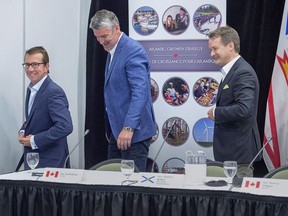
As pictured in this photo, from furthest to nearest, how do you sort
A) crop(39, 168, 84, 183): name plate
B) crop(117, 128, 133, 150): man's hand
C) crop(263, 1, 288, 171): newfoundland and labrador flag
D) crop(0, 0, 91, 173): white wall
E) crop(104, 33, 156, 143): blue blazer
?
crop(0, 0, 91, 173): white wall
crop(263, 1, 288, 171): newfoundland and labrador flag
crop(104, 33, 156, 143): blue blazer
crop(117, 128, 133, 150): man's hand
crop(39, 168, 84, 183): name plate

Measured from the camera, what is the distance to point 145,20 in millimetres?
4555

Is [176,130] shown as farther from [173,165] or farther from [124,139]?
[124,139]

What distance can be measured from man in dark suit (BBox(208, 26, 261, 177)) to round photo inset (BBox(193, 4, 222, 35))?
1057 millimetres

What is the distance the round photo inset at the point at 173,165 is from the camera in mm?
4449

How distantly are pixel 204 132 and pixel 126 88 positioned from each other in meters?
1.21

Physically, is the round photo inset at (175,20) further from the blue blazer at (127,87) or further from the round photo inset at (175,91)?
the blue blazer at (127,87)

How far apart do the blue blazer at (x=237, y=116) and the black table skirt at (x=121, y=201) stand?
0.98 metres

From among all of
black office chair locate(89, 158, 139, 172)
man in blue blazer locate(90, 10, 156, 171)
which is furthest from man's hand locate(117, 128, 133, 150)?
black office chair locate(89, 158, 139, 172)

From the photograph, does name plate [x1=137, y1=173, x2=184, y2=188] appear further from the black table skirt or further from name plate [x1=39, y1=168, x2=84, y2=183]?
name plate [x1=39, y1=168, x2=84, y2=183]

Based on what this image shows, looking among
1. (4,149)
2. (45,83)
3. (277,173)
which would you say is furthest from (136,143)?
(4,149)

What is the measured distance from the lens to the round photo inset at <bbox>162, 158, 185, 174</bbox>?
4449 mm

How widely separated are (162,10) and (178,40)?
289mm

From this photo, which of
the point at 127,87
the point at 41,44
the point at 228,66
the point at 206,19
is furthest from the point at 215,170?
the point at 41,44

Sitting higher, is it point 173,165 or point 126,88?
point 126,88
